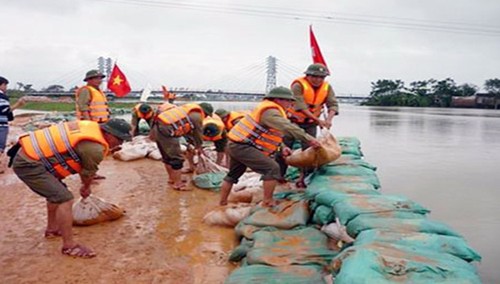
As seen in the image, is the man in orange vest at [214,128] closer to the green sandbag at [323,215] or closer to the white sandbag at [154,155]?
the white sandbag at [154,155]

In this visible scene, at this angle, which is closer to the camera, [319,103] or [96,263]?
[96,263]

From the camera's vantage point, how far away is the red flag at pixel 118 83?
918 centimetres

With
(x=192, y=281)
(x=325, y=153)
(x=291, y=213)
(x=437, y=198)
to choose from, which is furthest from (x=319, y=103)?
(x=192, y=281)

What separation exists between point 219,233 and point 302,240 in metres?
0.95

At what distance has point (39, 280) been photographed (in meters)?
2.93

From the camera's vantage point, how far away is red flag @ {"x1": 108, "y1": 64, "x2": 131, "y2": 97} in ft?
30.1

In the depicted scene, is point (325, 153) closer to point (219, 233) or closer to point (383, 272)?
point (219, 233)

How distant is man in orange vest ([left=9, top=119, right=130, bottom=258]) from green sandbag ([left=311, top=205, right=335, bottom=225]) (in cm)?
163

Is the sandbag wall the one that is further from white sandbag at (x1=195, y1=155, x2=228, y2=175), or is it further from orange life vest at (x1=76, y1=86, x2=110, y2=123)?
orange life vest at (x1=76, y1=86, x2=110, y2=123)

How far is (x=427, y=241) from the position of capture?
253 centimetres

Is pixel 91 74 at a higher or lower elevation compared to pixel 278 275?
higher

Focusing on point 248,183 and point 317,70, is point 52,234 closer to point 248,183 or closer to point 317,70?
point 248,183

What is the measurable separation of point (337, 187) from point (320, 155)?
602mm

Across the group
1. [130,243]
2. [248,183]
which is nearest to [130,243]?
[130,243]
